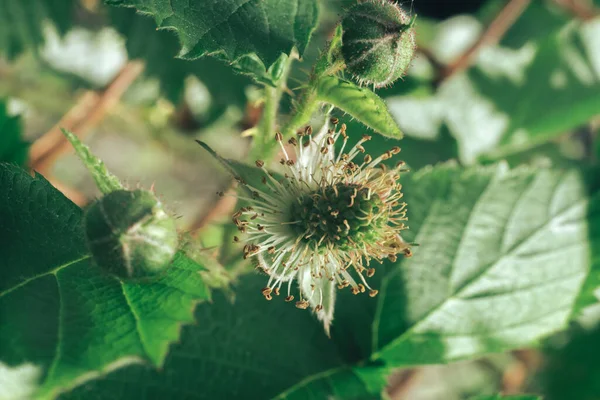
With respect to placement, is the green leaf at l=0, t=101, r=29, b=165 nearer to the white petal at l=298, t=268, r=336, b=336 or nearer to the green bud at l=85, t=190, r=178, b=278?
the green bud at l=85, t=190, r=178, b=278

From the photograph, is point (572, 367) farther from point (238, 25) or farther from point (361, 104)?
point (238, 25)

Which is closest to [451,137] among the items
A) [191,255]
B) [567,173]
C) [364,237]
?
[567,173]

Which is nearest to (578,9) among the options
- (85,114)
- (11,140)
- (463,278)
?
(463,278)

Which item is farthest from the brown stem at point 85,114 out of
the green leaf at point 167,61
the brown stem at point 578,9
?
the brown stem at point 578,9

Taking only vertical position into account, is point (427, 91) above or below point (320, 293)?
above

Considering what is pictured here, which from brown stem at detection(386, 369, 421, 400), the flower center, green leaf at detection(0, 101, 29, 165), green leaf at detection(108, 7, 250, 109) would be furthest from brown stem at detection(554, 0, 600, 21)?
→ green leaf at detection(0, 101, 29, 165)

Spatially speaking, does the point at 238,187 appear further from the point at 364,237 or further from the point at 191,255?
the point at 364,237
